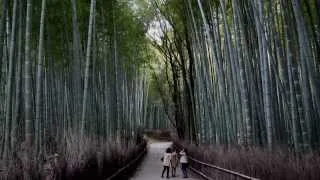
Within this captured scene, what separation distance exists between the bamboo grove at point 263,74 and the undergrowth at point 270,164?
53 cm

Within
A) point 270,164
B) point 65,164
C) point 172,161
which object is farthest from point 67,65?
point 270,164

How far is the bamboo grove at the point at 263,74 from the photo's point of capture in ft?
18.9

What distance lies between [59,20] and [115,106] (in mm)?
3291

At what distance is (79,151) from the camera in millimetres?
4969

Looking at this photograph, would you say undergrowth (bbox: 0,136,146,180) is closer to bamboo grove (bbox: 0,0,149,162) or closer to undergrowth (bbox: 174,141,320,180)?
bamboo grove (bbox: 0,0,149,162)

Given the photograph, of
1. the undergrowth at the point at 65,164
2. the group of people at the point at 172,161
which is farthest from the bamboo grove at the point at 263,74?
the undergrowth at the point at 65,164

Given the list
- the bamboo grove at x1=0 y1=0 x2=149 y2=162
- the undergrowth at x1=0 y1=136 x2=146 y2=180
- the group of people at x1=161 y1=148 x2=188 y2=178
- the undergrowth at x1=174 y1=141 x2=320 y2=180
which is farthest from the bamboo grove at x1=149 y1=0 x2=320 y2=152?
the undergrowth at x1=0 y1=136 x2=146 y2=180

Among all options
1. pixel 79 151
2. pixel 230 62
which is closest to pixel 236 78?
pixel 230 62

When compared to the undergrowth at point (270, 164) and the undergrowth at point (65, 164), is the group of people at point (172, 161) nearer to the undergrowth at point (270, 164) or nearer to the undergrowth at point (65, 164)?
the undergrowth at point (270, 164)

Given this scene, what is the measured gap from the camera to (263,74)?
5.95m

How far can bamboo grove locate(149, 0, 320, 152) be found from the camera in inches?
227

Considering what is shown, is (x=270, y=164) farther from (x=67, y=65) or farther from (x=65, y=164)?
(x=67, y=65)

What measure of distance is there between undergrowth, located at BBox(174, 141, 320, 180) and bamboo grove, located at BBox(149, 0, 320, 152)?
1.74 ft

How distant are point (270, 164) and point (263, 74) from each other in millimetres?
1921
